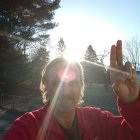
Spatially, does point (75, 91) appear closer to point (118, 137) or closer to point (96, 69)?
point (118, 137)

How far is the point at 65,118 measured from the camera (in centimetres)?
268

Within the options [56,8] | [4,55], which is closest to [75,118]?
[4,55]

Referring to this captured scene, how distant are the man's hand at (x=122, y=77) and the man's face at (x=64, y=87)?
1.04 feet

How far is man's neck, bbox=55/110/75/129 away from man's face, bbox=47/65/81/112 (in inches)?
2.5

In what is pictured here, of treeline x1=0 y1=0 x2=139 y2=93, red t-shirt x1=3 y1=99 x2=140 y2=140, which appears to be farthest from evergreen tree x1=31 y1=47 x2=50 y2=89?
red t-shirt x1=3 y1=99 x2=140 y2=140

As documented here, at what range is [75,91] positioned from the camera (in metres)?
2.66

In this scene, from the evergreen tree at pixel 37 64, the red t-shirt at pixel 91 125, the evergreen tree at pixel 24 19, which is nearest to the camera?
the red t-shirt at pixel 91 125

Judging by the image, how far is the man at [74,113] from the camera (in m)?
2.45

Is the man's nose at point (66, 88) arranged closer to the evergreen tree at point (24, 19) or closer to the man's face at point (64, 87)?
the man's face at point (64, 87)

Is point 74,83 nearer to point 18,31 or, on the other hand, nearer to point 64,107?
point 64,107

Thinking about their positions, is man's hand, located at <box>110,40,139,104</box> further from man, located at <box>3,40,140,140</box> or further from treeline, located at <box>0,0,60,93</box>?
treeline, located at <box>0,0,60,93</box>

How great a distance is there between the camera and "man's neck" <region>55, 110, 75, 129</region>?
2.66 m

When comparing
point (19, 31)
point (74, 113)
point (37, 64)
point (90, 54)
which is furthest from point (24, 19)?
point (90, 54)

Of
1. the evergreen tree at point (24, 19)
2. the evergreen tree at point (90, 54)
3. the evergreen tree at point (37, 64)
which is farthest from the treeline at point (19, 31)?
the evergreen tree at point (90, 54)
